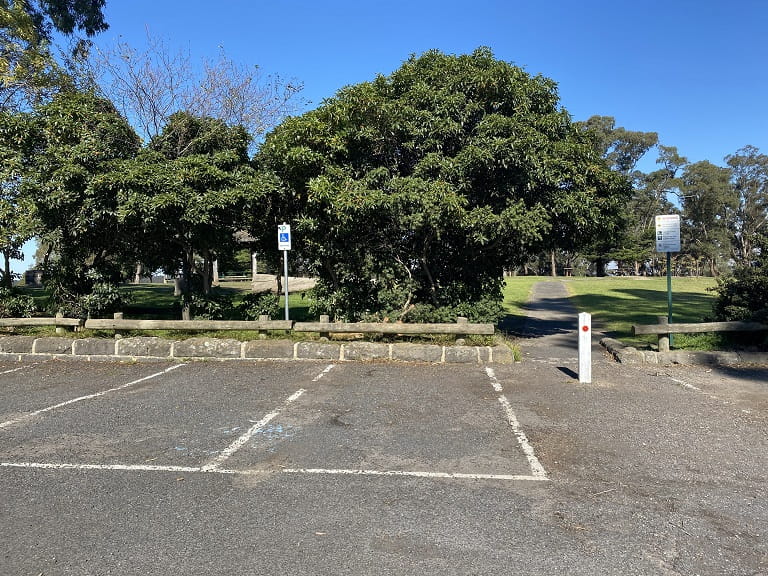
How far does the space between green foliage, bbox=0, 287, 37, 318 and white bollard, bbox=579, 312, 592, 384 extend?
11781mm

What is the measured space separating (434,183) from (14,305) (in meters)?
9.81

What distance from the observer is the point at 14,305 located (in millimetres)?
12172

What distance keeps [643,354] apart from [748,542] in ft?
21.5

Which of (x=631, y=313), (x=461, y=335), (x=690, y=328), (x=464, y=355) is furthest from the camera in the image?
(x=631, y=313)

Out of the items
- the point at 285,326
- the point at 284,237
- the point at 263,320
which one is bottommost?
the point at 285,326

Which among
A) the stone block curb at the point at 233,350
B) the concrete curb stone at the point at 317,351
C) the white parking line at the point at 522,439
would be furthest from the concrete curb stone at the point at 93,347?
the white parking line at the point at 522,439

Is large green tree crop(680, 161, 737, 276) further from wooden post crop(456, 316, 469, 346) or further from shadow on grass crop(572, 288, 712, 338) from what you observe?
wooden post crop(456, 316, 469, 346)

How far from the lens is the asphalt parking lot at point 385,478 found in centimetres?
322

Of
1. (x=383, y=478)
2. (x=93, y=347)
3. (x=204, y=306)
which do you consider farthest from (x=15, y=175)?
(x=383, y=478)

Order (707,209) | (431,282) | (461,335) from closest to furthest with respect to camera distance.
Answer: (461,335) < (431,282) < (707,209)

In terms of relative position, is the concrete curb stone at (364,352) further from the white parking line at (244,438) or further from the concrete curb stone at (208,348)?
the white parking line at (244,438)

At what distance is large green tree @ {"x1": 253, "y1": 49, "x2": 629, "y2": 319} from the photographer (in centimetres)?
965

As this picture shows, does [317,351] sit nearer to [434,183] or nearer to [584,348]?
[434,183]

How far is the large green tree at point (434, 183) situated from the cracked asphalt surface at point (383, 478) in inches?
129
